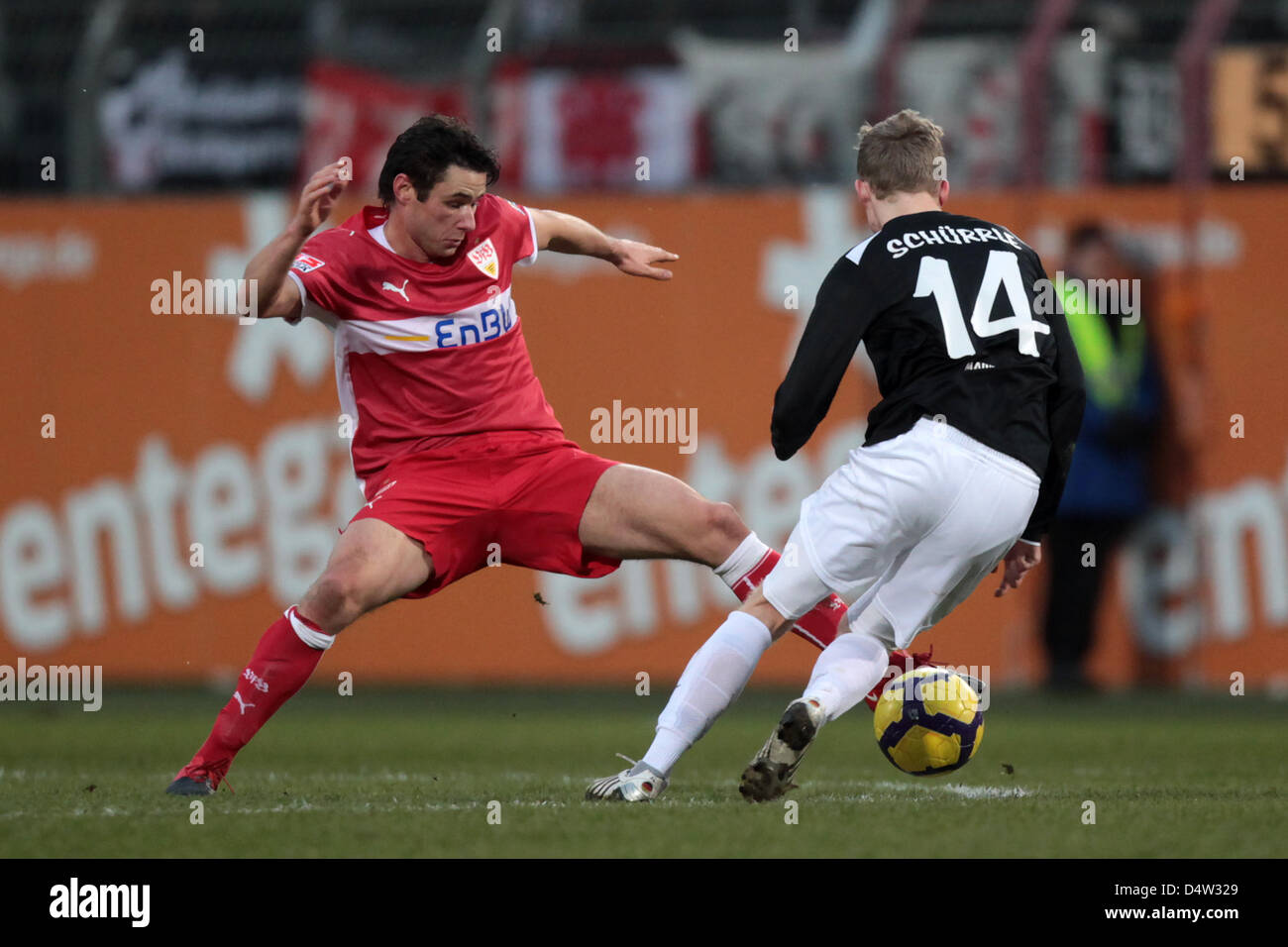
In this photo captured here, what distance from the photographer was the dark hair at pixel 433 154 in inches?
224

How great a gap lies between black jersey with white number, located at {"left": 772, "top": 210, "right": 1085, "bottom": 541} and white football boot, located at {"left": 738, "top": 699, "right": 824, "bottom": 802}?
717 mm

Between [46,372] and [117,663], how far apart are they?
5.81ft

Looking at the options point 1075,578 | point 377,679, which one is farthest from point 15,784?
point 1075,578

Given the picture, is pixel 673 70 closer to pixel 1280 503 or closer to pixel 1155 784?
pixel 1280 503

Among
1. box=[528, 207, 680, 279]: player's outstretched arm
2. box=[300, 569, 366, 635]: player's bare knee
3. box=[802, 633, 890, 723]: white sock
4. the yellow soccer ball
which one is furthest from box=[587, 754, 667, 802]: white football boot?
box=[528, 207, 680, 279]: player's outstretched arm

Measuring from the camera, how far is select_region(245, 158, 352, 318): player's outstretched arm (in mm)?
5113

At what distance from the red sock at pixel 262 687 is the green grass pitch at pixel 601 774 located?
0.15 m

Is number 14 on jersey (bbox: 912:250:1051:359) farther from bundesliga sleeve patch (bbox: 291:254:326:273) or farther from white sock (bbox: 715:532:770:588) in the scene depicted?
bundesliga sleeve patch (bbox: 291:254:326:273)

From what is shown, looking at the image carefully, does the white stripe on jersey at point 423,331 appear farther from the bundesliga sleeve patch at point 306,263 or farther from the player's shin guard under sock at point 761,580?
the player's shin guard under sock at point 761,580

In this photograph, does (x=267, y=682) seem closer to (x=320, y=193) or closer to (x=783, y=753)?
(x=320, y=193)

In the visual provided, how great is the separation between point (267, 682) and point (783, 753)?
1539mm

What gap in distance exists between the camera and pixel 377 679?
11.1m

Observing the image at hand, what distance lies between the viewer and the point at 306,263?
5.66 m

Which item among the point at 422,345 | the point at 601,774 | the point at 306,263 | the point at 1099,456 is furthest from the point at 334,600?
the point at 1099,456
